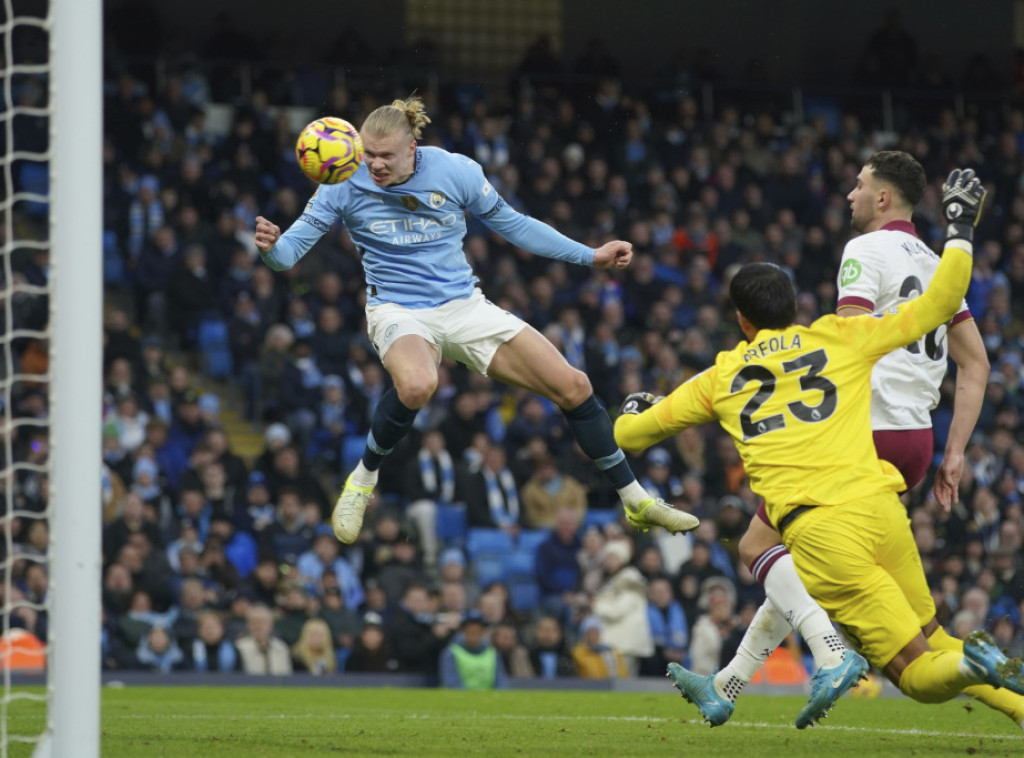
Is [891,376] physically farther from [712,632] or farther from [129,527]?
[129,527]

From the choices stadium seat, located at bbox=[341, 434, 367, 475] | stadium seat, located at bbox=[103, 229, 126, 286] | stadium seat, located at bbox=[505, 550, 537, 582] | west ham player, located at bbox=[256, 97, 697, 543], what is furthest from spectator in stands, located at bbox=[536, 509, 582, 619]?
west ham player, located at bbox=[256, 97, 697, 543]

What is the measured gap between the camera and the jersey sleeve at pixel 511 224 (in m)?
7.62

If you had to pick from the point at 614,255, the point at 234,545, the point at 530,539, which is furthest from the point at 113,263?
the point at 614,255

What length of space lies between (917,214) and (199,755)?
16.5m

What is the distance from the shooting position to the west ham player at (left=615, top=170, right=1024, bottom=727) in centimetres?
551

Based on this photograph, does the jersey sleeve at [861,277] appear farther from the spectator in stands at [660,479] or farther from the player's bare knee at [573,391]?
the spectator in stands at [660,479]

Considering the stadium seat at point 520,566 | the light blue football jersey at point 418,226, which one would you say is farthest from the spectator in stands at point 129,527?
the light blue football jersey at point 418,226

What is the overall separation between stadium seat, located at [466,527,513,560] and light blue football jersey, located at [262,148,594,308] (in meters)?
7.67

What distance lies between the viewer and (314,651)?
527 inches

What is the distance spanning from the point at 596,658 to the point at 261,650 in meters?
3.16

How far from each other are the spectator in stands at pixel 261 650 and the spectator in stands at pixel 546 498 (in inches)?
129

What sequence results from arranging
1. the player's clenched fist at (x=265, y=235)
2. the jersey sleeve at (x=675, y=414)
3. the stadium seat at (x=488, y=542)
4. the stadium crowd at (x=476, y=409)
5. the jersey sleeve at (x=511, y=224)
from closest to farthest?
the jersey sleeve at (x=675, y=414) < the player's clenched fist at (x=265, y=235) < the jersey sleeve at (x=511, y=224) < the stadium crowd at (x=476, y=409) < the stadium seat at (x=488, y=542)

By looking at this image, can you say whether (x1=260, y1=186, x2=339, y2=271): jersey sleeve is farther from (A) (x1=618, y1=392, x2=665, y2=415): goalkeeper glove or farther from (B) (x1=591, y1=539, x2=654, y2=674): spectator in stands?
(B) (x1=591, y1=539, x2=654, y2=674): spectator in stands

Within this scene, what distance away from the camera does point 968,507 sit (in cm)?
1642
